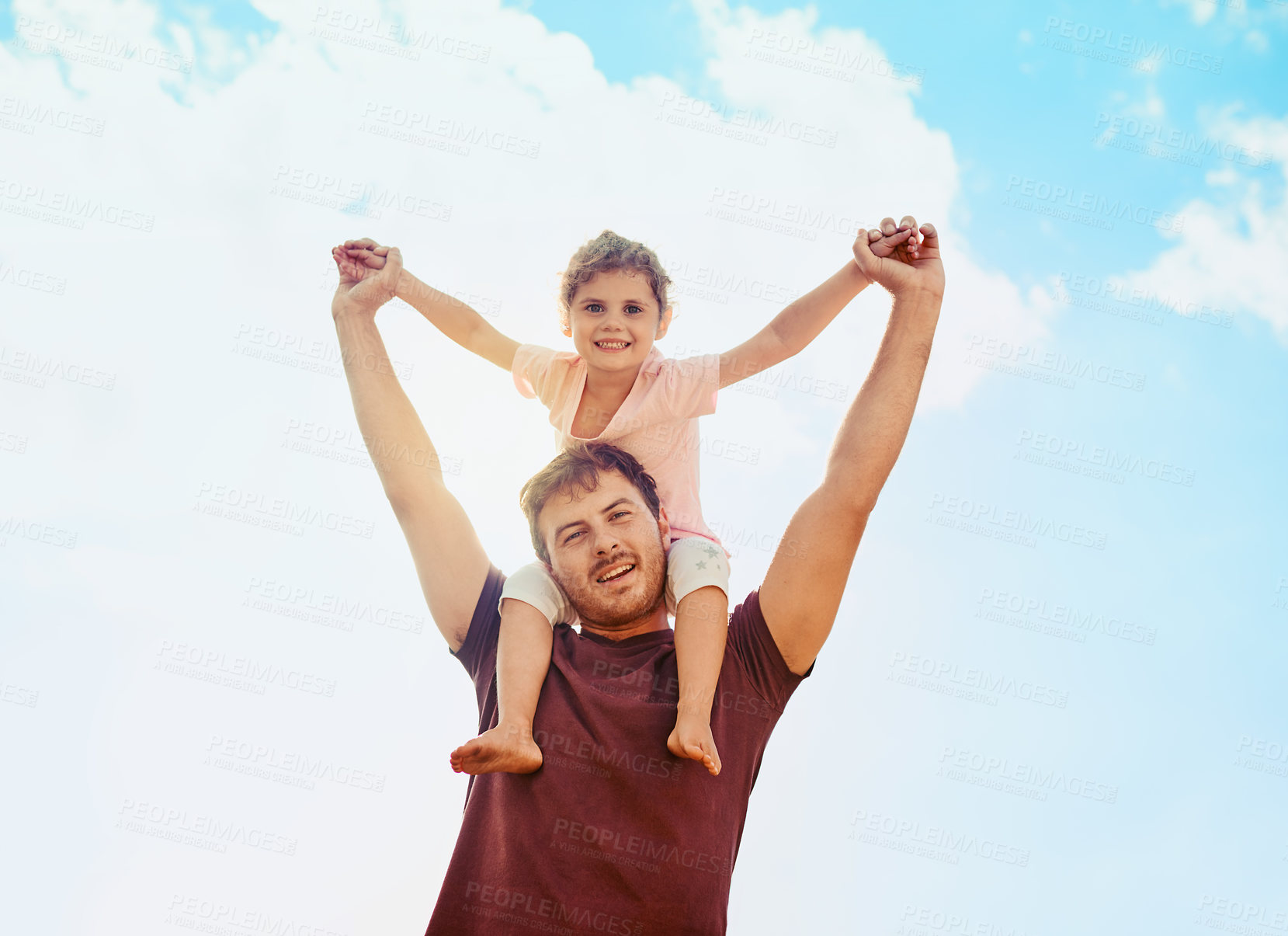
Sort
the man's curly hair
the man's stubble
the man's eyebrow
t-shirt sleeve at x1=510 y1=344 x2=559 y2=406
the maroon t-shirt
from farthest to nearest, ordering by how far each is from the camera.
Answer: t-shirt sleeve at x1=510 y1=344 x2=559 y2=406, the man's curly hair, the man's eyebrow, the man's stubble, the maroon t-shirt

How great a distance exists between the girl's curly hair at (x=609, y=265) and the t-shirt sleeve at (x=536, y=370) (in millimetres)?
226

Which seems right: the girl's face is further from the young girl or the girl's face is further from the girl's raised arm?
the girl's raised arm

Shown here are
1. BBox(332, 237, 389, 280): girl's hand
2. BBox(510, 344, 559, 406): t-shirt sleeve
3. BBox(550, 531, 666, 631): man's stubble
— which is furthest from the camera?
BBox(510, 344, 559, 406): t-shirt sleeve

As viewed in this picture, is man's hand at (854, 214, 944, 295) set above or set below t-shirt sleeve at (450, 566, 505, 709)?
above

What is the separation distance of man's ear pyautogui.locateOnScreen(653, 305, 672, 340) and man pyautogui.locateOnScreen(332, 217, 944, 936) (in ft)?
2.42

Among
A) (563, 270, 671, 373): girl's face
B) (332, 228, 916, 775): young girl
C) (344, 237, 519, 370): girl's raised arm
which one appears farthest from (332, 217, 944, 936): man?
(563, 270, 671, 373): girl's face

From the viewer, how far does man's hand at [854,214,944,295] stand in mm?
3275

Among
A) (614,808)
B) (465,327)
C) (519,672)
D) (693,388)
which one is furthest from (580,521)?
(465,327)

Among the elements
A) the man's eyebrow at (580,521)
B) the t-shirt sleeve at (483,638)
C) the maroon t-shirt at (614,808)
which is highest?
the man's eyebrow at (580,521)

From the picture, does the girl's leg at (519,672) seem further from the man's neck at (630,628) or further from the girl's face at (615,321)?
the girl's face at (615,321)

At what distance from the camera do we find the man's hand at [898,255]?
328 centimetres

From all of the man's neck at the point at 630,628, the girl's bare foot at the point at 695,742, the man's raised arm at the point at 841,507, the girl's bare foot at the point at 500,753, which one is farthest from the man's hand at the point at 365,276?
the girl's bare foot at the point at 695,742

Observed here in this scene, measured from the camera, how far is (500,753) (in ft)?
8.63

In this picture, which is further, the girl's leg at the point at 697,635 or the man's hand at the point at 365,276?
the man's hand at the point at 365,276
